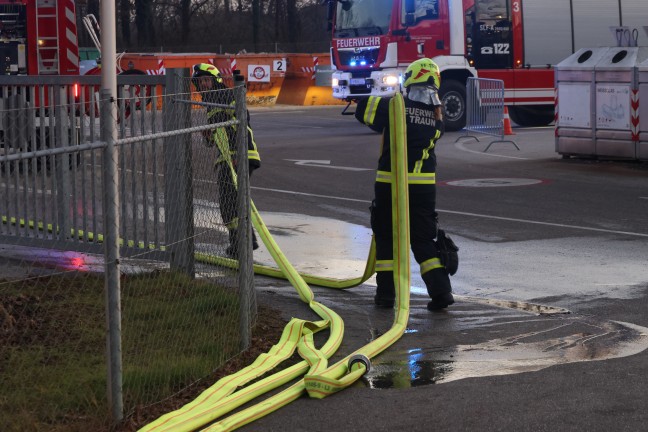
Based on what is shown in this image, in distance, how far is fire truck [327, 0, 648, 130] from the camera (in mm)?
24953

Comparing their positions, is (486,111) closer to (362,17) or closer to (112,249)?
(362,17)

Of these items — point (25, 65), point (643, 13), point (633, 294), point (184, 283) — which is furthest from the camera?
point (643, 13)

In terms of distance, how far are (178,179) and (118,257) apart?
115 inches

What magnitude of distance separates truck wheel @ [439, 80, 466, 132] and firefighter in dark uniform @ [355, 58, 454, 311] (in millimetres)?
17278

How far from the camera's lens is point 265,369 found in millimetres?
6387

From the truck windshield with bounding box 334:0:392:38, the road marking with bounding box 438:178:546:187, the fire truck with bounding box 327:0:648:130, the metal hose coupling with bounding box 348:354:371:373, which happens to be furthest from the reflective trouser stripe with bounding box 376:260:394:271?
the truck windshield with bounding box 334:0:392:38

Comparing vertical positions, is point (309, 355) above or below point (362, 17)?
below

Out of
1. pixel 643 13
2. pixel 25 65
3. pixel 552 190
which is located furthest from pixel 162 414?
pixel 643 13

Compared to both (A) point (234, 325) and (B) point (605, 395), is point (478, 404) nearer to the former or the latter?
(B) point (605, 395)

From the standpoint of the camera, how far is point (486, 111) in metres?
22.9

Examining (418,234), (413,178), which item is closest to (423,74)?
(413,178)

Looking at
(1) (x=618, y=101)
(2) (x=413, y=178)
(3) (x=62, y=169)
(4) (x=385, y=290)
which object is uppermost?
(1) (x=618, y=101)

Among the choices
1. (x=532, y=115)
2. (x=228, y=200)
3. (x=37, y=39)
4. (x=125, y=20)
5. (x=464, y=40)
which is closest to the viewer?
(x=228, y=200)

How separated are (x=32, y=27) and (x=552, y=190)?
27.8 ft
